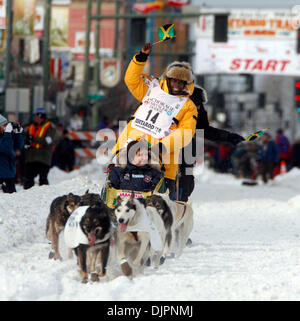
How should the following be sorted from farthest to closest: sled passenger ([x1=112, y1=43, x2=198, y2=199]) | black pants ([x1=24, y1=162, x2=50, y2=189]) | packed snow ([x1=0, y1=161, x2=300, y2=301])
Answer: black pants ([x1=24, y1=162, x2=50, y2=189]) → sled passenger ([x1=112, y1=43, x2=198, y2=199]) → packed snow ([x1=0, y1=161, x2=300, y2=301])

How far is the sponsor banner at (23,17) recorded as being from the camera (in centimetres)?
2134

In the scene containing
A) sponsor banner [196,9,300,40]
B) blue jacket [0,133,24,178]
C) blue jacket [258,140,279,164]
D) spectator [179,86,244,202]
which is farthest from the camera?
sponsor banner [196,9,300,40]

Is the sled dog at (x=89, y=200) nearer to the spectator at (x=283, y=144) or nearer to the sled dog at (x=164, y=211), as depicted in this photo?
the sled dog at (x=164, y=211)

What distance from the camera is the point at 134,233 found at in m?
6.75

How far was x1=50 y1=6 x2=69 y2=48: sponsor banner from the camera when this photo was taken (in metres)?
28.8

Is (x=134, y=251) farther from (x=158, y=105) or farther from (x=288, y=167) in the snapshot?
(x=288, y=167)

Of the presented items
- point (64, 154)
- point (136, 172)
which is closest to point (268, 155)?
point (64, 154)

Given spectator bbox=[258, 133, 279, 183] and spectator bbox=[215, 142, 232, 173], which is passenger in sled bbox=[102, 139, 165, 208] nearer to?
spectator bbox=[258, 133, 279, 183]

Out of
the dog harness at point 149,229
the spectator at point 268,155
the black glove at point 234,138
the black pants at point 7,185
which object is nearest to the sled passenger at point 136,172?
the dog harness at point 149,229

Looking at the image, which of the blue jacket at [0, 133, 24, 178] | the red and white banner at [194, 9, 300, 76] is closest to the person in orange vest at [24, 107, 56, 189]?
the blue jacket at [0, 133, 24, 178]

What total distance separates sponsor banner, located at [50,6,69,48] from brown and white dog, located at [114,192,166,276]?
22.4 meters

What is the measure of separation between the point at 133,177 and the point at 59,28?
22.9m

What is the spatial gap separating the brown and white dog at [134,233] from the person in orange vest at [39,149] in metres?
7.66

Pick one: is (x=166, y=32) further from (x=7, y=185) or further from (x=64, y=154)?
(x=64, y=154)
